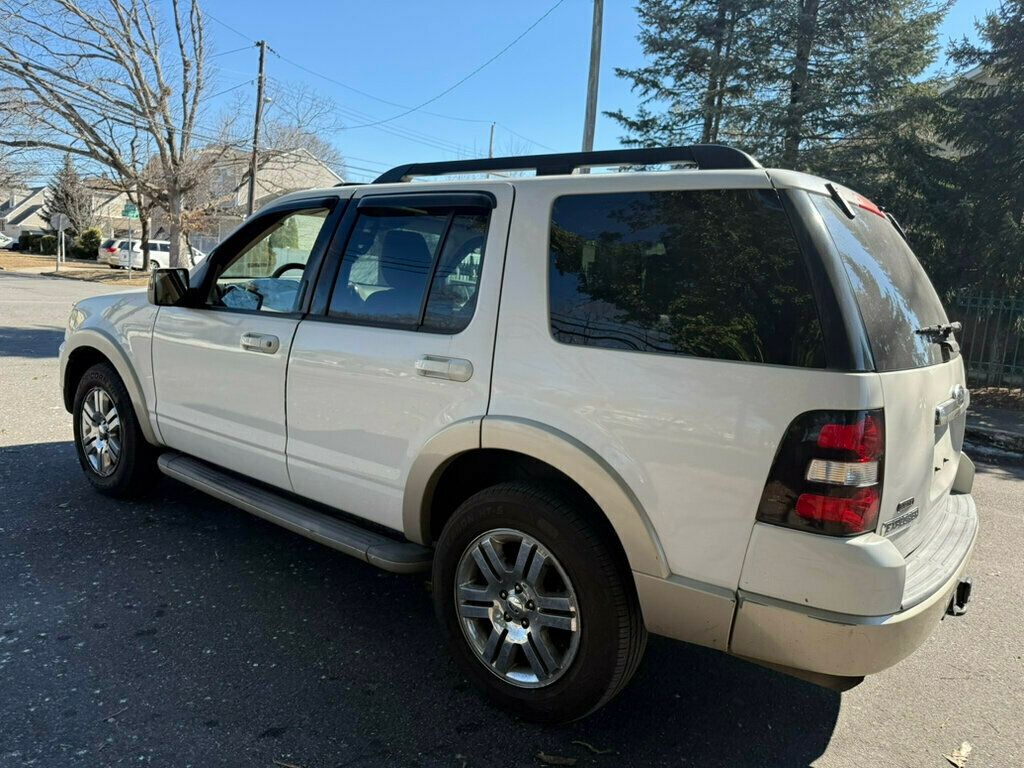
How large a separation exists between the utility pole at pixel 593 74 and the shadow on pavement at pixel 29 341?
9277 millimetres

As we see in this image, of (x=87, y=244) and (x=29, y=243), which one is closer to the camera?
(x=87, y=244)

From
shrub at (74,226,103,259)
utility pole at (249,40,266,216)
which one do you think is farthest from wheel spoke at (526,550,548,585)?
shrub at (74,226,103,259)

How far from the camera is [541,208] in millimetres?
2633

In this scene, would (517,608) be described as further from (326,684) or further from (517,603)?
(326,684)

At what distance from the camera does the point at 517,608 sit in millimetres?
2559

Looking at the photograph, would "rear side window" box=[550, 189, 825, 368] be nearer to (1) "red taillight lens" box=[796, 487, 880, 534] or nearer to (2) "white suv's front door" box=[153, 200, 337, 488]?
(1) "red taillight lens" box=[796, 487, 880, 534]

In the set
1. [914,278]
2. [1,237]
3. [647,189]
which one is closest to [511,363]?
[647,189]

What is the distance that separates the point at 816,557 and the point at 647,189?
1266mm

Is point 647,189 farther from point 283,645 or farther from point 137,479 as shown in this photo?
point 137,479

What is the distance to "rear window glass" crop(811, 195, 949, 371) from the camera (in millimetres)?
2119

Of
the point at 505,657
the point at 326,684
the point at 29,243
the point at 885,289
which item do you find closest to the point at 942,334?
the point at 885,289

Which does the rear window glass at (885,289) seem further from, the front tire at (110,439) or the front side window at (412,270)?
the front tire at (110,439)

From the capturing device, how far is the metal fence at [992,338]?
10.8 meters

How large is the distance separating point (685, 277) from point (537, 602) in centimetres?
122
